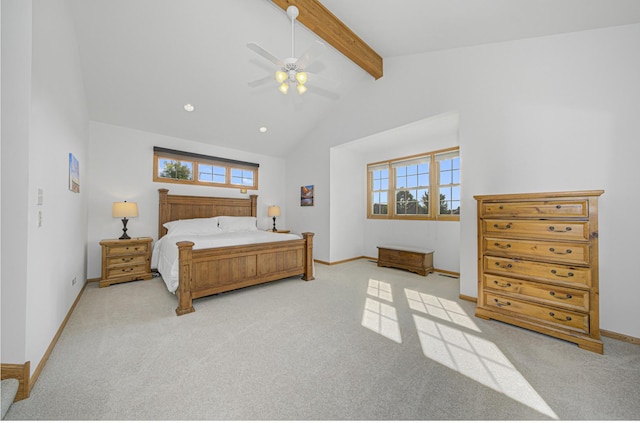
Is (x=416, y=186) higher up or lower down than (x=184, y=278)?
higher up

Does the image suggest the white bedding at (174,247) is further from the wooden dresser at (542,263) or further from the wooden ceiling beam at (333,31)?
the wooden ceiling beam at (333,31)

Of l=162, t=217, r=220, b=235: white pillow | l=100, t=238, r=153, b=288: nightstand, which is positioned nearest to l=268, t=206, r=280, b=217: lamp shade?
l=162, t=217, r=220, b=235: white pillow

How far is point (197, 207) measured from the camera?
488cm

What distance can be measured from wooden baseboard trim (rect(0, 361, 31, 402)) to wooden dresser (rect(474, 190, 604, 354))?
12.2ft

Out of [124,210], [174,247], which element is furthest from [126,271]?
[174,247]

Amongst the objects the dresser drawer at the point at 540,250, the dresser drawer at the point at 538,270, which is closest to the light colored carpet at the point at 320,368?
the dresser drawer at the point at 538,270

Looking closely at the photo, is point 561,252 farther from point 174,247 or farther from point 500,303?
point 174,247

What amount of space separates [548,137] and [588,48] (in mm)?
855

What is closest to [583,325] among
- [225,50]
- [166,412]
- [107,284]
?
[166,412]

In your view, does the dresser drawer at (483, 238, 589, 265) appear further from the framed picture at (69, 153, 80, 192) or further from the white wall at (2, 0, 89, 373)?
the framed picture at (69, 153, 80, 192)

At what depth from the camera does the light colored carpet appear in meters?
1.40

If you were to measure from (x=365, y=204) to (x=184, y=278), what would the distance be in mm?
4326

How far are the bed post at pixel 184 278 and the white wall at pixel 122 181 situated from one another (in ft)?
7.24

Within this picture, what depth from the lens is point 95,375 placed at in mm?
1678
